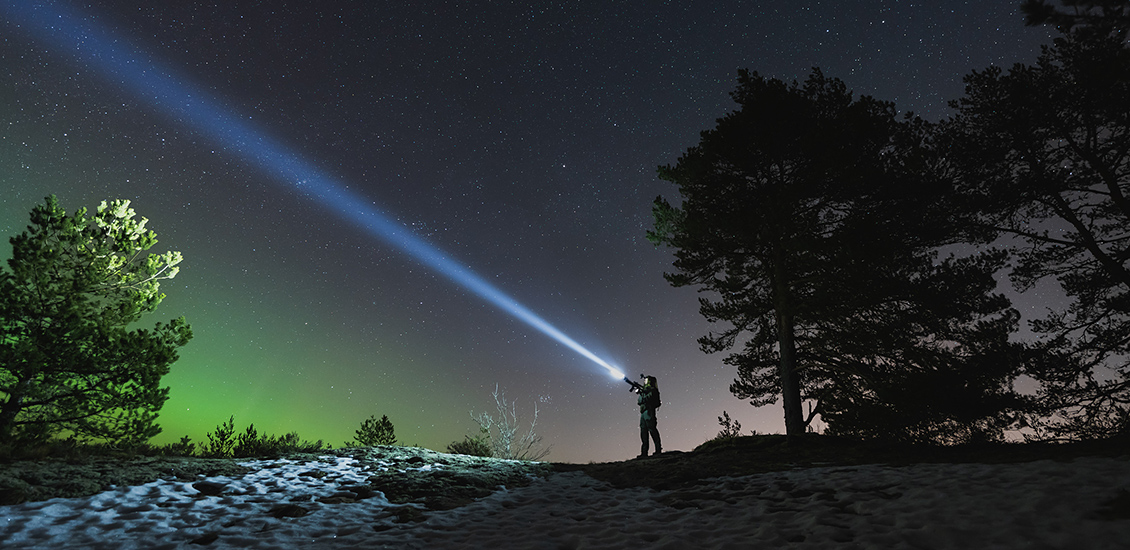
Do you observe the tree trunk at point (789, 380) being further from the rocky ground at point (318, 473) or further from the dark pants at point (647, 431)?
the rocky ground at point (318, 473)

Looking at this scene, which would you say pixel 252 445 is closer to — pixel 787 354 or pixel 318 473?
pixel 318 473

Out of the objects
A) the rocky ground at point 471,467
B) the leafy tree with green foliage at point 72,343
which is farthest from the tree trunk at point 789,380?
the leafy tree with green foliage at point 72,343

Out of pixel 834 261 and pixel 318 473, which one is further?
pixel 834 261

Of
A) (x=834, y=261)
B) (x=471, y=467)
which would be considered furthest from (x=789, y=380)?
(x=471, y=467)

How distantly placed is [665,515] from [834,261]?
7249 millimetres

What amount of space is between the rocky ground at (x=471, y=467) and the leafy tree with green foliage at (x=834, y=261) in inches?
62.5

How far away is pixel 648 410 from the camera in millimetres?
12984

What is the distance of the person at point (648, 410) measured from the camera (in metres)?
12.7

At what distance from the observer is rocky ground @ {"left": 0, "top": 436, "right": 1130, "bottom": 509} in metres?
5.93

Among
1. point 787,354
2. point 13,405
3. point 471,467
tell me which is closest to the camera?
point 471,467

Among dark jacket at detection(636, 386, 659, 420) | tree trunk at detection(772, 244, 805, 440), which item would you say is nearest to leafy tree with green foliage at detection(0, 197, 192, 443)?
dark jacket at detection(636, 386, 659, 420)

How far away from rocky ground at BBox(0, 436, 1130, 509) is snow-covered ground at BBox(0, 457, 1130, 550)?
1.31ft

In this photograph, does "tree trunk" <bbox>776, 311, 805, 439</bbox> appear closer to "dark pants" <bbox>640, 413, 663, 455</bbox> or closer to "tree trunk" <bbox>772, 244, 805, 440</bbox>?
"tree trunk" <bbox>772, 244, 805, 440</bbox>

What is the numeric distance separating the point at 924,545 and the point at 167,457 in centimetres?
1035
